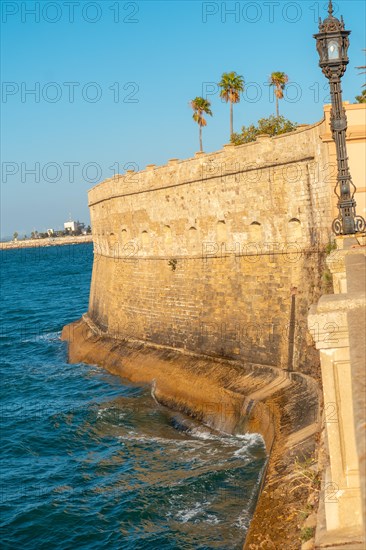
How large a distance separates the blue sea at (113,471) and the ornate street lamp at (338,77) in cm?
648

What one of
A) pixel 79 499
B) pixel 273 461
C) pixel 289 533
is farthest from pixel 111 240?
pixel 289 533

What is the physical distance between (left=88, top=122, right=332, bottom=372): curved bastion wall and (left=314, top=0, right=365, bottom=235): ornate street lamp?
17.8 feet

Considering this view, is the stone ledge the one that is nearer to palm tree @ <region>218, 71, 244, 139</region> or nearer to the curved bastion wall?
the curved bastion wall

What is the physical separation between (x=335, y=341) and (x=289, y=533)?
528 centimetres

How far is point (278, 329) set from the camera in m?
19.7

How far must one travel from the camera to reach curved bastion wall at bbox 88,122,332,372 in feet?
62.2

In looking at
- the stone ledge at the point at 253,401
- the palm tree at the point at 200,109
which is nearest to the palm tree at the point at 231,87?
the palm tree at the point at 200,109

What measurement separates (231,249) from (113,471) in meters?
8.40

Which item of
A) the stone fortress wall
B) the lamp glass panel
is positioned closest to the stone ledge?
the stone fortress wall

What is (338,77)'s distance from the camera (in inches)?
507

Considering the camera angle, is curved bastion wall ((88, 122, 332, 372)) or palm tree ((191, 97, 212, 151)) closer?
curved bastion wall ((88, 122, 332, 372))

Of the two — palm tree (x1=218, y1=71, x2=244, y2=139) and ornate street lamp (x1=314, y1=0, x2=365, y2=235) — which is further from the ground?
palm tree (x1=218, y1=71, x2=244, y2=139)

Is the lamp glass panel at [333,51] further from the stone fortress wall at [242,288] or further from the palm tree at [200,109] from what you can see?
the palm tree at [200,109]

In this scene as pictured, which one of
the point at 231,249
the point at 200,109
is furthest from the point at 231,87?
the point at 231,249
